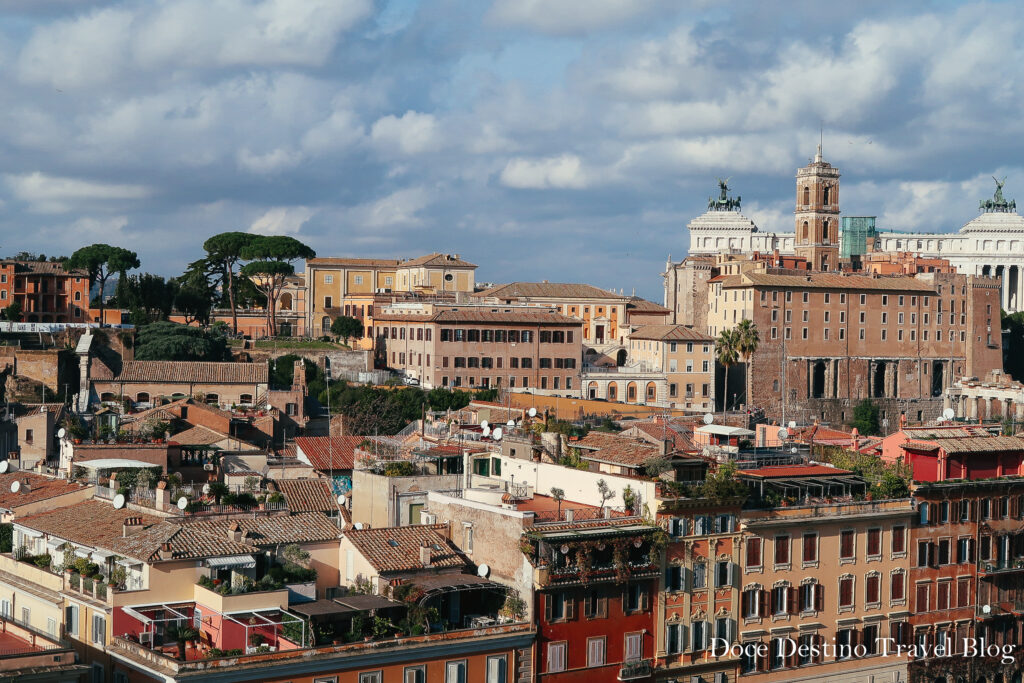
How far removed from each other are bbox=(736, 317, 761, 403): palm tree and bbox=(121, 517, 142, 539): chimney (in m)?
63.5

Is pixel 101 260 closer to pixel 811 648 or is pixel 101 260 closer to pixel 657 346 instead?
pixel 657 346

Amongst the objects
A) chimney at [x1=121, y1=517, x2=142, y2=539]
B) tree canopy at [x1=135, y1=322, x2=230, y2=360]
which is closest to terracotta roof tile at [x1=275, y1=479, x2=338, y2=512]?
chimney at [x1=121, y1=517, x2=142, y2=539]

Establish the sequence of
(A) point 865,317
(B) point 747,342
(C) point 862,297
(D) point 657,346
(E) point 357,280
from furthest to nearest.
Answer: (E) point 357,280
(A) point 865,317
(C) point 862,297
(B) point 747,342
(D) point 657,346

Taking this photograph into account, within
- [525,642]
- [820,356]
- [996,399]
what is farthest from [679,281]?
[525,642]

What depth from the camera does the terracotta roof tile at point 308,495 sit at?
3308cm

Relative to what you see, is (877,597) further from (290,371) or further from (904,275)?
(904,275)

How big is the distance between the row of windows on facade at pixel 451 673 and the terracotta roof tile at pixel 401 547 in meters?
2.07

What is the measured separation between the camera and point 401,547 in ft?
88.1

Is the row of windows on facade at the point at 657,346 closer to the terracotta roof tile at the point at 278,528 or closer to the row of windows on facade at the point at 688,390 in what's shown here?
the row of windows on facade at the point at 688,390

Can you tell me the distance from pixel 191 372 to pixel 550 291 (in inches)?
1387

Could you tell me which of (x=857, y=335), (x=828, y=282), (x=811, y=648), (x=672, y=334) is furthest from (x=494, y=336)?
(x=811, y=648)

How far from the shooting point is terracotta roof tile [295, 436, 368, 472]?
39.7 meters

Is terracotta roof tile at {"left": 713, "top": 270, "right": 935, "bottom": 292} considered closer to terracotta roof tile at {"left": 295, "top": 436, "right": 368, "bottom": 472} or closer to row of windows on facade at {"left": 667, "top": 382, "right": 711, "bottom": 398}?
row of windows on facade at {"left": 667, "top": 382, "right": 711, "bottom": 398}

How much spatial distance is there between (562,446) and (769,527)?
17.7 feet
